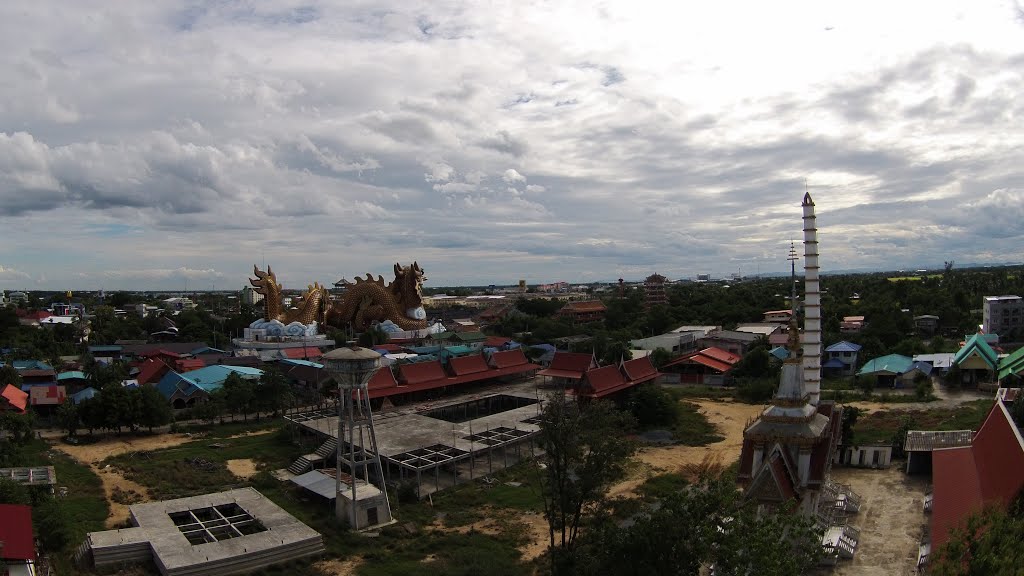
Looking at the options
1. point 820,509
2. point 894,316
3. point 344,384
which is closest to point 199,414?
point 344,384

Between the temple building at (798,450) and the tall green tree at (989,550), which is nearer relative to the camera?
the tall green tree at (989,550)

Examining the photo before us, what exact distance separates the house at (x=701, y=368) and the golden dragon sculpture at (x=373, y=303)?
27.9 m

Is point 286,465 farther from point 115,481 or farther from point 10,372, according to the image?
point 10,372

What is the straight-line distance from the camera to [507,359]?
1769 inches

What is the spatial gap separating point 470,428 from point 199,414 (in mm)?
15783

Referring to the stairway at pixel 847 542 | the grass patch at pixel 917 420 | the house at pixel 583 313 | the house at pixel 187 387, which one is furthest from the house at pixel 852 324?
the house at pixel 187 387

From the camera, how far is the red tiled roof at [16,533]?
14414 millimetres

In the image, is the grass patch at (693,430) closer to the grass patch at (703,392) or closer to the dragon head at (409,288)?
the grass patch at (703,392)

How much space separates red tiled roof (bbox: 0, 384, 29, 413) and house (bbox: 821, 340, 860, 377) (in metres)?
49.4

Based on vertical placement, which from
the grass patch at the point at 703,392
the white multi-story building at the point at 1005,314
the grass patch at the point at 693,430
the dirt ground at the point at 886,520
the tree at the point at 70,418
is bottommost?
the dirt ground at the point at 886,520

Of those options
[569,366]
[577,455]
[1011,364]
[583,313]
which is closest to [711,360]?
[569,366]

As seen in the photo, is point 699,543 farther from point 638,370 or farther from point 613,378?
point 638,370

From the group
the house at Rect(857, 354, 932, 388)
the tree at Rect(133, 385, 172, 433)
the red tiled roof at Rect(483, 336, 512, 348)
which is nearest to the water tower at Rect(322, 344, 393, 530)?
the tree at Rect(133, 385, 172, 433)

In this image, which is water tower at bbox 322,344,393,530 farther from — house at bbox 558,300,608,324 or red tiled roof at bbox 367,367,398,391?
house at bbox 558,300,608,324
